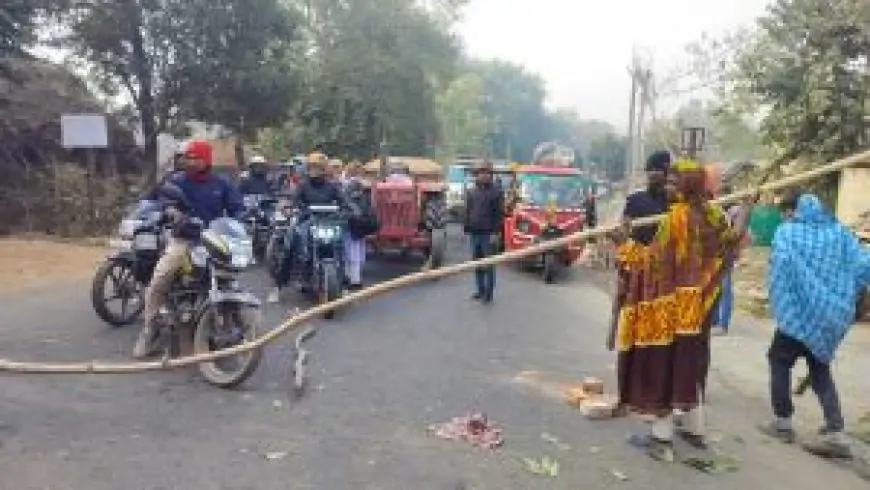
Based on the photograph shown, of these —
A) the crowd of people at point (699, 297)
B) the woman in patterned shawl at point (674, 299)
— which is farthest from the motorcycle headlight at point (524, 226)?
the woman in patterned shawl at point (674, 299)

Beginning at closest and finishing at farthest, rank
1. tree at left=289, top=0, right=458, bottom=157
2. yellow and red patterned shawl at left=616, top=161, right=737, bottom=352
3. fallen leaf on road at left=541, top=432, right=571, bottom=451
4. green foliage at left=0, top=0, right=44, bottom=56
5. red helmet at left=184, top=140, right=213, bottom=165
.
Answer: yellow and red patterned shawl at left=616, top=161, right=737, bottom=352 < fallen leaf on road at left=541, top=432, right=571, bottom=451 < red helmet at left=184, top=140, right=213, bottom=165 < green foliage at left=0, top=0, right=44, bottom=56 < tree at left=289, top=0, right=458, bottom=157

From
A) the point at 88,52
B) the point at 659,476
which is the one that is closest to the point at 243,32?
the point at 88,52

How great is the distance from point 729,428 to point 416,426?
7.84 ft

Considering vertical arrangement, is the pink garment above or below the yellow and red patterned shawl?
above

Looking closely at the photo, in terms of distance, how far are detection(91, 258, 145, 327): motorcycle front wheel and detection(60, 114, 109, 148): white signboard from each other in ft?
30.0

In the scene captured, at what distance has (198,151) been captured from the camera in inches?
304

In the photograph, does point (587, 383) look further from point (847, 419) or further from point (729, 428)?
point (847, 419)

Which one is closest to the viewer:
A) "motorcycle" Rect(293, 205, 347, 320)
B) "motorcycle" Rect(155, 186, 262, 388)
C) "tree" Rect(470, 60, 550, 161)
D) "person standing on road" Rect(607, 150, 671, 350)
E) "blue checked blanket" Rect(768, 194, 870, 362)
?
"blue checked blanket" Rect(768, 194, 870, 362)

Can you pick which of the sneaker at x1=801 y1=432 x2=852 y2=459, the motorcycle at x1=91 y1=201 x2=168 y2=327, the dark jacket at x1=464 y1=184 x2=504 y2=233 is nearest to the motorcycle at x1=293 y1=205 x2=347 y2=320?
the motorcycle at x1=91 y1=201 x2=168 y2=327

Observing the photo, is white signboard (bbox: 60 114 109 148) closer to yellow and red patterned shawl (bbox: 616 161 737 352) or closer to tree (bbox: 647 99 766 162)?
tree (bbox: 647 99 766 162)

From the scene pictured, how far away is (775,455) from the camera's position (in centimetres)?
652

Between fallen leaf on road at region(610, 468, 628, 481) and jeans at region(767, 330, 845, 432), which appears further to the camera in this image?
jeans at region(767, 330, 845, 432)

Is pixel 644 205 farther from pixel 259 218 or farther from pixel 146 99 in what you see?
pixel 146 99

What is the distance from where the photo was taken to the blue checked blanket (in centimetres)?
660
